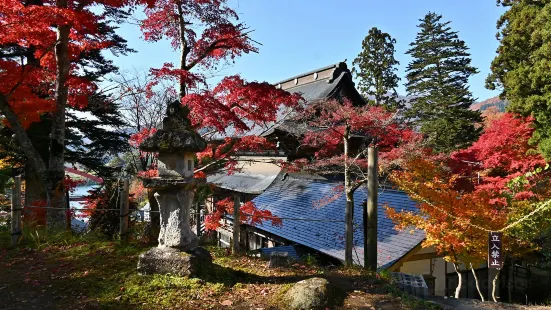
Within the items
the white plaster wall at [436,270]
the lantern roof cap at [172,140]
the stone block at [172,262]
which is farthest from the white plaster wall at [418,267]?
the lantern roof cap at [172,140]

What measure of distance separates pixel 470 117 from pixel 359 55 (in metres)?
8.90

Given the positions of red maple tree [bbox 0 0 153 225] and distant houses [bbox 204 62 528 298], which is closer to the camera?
red maple tree [bbox 0 0 153 225]

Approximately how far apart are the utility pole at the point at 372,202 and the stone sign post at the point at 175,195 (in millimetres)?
2650

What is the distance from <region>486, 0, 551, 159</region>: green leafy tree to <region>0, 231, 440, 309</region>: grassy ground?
11.1 metres

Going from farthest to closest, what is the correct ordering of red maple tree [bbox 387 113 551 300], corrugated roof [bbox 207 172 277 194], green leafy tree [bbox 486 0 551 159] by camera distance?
corrugated roof [bbox 207 172 277 194] < green leafy tree [bbox 486 0 551 159] < red maple tree [bbox 387 113 551 300]

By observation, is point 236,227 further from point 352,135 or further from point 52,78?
point 52,78

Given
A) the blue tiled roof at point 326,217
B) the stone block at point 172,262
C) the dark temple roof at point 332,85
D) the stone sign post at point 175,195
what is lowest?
the blue tiled roof at point 326,217

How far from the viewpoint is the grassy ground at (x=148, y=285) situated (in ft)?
12.8

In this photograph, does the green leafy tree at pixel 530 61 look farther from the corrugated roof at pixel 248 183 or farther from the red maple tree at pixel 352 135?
the corrugated roof at pixel 248 183

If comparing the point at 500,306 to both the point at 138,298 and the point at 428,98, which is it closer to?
the point at 138,298

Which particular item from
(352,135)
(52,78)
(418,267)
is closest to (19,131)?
(52,78)

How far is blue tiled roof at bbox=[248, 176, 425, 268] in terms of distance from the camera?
9156 mm

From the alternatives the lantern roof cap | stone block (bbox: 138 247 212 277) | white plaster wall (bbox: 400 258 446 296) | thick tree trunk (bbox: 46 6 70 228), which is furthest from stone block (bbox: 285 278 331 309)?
white plaster wall (bbox: 400 258 446 296)

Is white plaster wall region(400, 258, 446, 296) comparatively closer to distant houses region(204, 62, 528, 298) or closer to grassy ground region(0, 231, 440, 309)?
A: distant houses region(204, 62, 528, 298)
